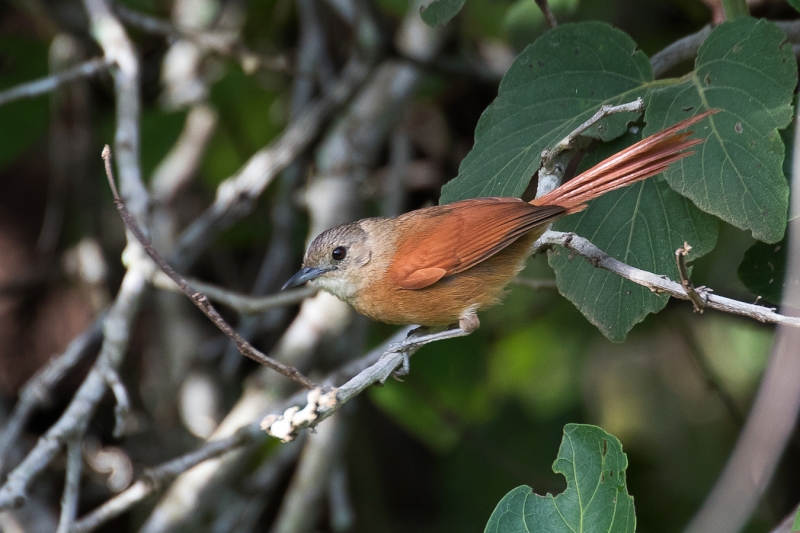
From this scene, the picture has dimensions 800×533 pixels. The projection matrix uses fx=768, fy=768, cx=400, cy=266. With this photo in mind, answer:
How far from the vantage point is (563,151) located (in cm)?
256

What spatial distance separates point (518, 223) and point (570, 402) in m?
2.22

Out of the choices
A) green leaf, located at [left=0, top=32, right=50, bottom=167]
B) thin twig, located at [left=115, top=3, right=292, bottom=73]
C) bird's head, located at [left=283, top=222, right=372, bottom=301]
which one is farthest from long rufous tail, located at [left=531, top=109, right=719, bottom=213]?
green leaf, located at [left=0, top=32, right=50, bottom=167]

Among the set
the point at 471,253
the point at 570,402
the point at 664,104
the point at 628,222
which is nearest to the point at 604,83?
the point at 664,104

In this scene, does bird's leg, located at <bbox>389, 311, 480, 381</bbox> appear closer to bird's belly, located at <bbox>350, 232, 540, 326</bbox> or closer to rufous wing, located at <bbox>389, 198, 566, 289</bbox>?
bird's belly, located at <bbox>350, 232, 540, 326</bbox>

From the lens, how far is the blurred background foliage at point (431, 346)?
167 inches

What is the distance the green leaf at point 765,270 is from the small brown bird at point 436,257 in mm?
588

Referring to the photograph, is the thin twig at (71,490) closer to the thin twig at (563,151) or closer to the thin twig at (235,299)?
the thin twig at (235,299)

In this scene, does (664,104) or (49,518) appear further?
(49,518)

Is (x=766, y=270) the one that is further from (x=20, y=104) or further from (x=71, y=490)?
A: (x=20, y=104)

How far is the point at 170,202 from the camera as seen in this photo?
16.4ft

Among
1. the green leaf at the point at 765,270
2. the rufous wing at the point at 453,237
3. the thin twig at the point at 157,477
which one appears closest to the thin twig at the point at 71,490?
the thin twig at the point at 157,477

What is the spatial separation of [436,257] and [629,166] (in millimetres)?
874

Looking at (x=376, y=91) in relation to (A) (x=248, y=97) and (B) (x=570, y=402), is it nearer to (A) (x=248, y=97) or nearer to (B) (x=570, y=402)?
(A) (x=248, y=97)

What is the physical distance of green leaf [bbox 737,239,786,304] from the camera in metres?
2.49
